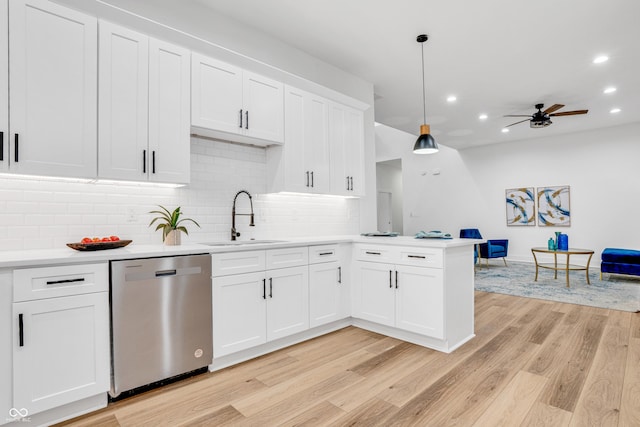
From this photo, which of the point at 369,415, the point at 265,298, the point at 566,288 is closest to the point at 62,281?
the point at 265,298

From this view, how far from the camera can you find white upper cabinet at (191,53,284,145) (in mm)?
2773

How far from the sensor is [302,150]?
3.55 meters

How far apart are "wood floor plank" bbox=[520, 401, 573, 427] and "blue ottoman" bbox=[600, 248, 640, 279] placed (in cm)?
530

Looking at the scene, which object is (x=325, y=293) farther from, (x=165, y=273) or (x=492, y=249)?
(x=492, y=249)

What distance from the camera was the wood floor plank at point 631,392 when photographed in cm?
189

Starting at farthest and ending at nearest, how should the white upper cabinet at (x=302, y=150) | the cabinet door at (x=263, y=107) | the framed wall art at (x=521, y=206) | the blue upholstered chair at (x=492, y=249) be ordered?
the framed wall art at (x=521, y=206) → the blue upholstered chair at (x=492, y=249) → the white upper cabinet at (x=302, y=150) → the cabinet door at (x=263, y=107)

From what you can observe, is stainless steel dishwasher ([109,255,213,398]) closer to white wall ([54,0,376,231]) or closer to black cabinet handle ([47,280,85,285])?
black cabinet handle ([47,280,85,285])

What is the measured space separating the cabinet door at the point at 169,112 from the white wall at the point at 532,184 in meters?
8.37

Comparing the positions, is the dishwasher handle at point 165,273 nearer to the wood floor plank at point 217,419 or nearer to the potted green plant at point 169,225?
the potted green plant at point 169,225

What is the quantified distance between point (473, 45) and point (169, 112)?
337 cm

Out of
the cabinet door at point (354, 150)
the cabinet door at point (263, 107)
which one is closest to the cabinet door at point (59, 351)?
the cabinet door at point (263, 107)

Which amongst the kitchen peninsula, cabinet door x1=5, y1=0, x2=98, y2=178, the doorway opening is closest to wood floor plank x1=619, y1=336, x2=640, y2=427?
the kitchen peninsula

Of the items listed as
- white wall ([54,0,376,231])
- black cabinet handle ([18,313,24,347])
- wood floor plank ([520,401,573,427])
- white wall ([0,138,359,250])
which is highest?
white wall ([54,0,376,231])

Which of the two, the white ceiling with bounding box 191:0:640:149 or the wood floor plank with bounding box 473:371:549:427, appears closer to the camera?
the wood floor plank with bounding box 473:371:549:427
